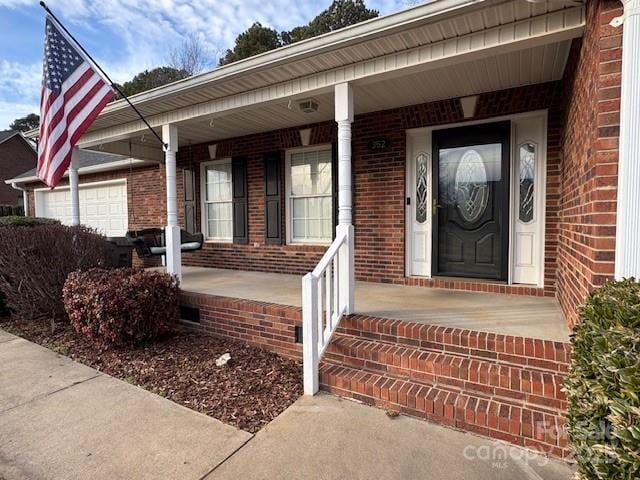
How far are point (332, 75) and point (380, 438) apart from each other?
3.01m

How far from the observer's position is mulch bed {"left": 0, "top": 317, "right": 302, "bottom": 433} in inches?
105

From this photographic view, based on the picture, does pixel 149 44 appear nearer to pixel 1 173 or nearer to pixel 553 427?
pixel 1 173

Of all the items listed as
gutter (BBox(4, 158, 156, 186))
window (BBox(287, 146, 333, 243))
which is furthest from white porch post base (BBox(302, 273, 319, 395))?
gutter (BBox(4, 158, 156, 186))

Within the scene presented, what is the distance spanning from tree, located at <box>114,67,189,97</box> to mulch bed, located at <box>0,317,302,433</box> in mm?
17743

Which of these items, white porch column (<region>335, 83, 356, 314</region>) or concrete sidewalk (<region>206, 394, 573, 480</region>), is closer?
concrete sidewalk (<region>206, 394, 573, 480</region>)

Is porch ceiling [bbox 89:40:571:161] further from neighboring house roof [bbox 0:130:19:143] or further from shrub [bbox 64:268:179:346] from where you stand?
neighboring house roof [bbox 0:130:19:143]

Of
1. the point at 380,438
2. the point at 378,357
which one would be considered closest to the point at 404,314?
the point at 378,357

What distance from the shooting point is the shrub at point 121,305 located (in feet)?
12.0

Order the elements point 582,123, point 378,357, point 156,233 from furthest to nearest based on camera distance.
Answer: point 156,233 < point 378,357 < point 582,123

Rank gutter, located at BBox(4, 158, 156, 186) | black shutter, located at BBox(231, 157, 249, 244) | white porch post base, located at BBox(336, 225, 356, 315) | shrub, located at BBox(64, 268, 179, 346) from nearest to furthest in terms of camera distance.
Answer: white porch post base, located at BBox(336, 225, 356, 315) < shrub, located at BBox(64, 268, 179, 346) < black shutter, located at BBox(231, 157, 249, 244) < gutter, located at BBox(4, 158, 156, 186)

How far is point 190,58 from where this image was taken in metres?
19.2

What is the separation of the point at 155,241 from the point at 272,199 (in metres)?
2.64

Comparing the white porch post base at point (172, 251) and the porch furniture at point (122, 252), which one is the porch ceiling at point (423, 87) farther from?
the porch furniture at point (122, 252)

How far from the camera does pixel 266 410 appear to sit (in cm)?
261
